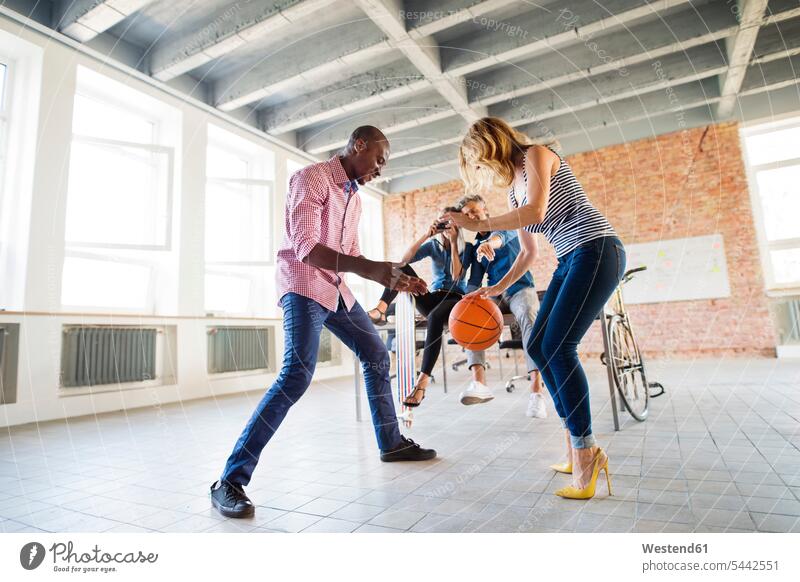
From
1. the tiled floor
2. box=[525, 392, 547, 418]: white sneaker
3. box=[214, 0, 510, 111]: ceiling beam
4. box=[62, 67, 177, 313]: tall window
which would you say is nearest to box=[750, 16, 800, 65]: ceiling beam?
box=[214, 0, 510, 111]: ceiling beam

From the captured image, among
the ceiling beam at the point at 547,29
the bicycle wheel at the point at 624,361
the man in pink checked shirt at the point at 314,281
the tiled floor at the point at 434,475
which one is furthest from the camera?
the ceiling beam at the point at 547,29

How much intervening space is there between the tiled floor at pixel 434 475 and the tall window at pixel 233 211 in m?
2.19

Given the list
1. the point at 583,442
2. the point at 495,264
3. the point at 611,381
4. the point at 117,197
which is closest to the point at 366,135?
the point at 495,264

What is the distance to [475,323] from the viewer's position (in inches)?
62.3

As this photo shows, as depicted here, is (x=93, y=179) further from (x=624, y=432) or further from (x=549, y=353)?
(x=624, y=432)

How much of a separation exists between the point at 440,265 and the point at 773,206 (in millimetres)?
7115

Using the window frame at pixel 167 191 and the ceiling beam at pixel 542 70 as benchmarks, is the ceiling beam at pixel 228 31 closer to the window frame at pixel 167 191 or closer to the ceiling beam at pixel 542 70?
the ceiling beam at pixel 542 70

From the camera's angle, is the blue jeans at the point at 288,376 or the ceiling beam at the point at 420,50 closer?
the blue jeans at the point at 288,376

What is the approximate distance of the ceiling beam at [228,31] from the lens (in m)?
3.31

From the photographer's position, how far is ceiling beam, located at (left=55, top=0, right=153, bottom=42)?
11.1 ft

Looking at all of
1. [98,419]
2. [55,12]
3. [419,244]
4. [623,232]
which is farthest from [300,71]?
[623,232]

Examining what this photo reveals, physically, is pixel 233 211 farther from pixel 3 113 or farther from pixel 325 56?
pixel 325 56

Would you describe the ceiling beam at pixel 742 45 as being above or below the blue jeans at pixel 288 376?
above
